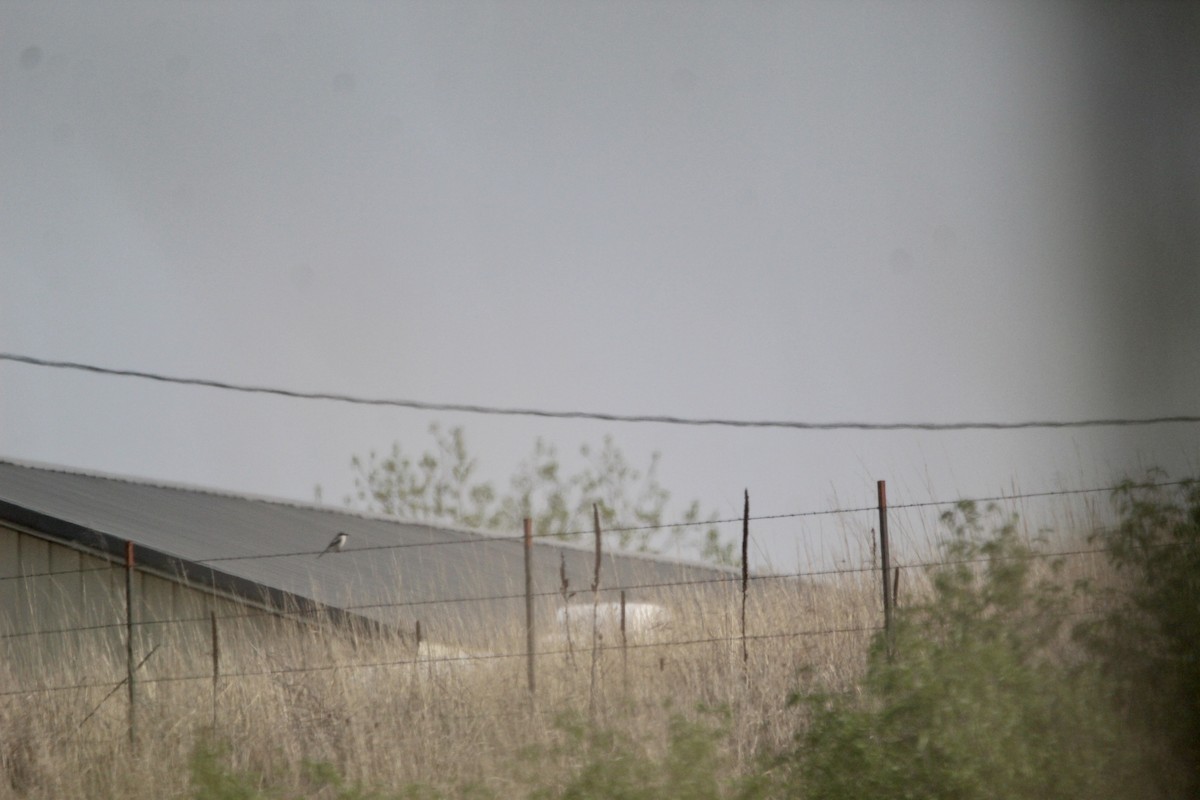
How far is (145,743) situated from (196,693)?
82 cm

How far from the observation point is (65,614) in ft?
33.7

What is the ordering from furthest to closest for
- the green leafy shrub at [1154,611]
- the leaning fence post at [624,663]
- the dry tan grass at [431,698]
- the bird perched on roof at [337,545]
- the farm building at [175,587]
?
the bird perched on roof at [337,545]
the farm building at [175,587]
the leaning fence post at [624,663]
the dry tan grass at [431,698]
the green leafy shrub at [1154,611]

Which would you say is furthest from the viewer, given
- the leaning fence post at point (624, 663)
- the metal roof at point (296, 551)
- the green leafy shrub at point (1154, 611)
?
the metal roof at point (296, 551)

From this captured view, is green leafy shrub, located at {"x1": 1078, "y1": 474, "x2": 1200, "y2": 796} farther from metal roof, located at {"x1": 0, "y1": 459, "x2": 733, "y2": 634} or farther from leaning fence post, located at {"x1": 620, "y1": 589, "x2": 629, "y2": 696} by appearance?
metal roof, located at {"x1": 0, "y1": 459, "x2": 733, "y2": 634}

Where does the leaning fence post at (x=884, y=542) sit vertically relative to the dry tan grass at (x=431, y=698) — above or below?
above

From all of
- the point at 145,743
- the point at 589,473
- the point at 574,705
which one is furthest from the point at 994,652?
the point at 589,473

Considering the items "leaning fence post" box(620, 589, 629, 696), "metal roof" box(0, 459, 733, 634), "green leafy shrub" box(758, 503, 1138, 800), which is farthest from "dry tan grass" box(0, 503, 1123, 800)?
"green leafy shrub" box(758, 503, 1138, 800)

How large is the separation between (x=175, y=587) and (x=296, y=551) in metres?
2.87

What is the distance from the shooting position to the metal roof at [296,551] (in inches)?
406

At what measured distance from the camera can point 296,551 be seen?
13398 millimetres

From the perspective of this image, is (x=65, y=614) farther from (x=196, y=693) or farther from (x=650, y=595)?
(x=650, y=595)

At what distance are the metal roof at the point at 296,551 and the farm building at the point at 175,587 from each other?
0.10 feet

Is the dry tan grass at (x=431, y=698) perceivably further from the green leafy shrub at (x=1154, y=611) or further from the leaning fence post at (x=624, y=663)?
the green leafy shrub at (x=1154, y=611)

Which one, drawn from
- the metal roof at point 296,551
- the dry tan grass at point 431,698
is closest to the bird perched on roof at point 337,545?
the metal roof at point 296,551
